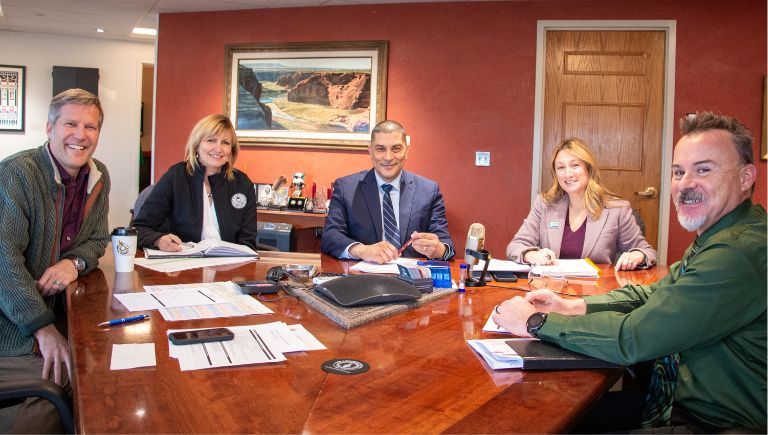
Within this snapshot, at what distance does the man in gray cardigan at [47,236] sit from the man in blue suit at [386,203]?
3.54ft

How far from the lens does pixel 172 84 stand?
568 cm

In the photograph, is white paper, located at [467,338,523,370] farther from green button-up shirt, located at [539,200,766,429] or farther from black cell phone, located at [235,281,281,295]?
black cell phone, located at [235,281,281,295]

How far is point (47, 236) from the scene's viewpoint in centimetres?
202

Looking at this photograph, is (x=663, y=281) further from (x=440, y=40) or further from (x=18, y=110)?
(x=18, y=110)

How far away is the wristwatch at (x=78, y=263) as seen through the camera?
2.03 metres

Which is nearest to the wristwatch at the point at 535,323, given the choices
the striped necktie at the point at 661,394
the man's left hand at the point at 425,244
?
the striped necktie at the point at 661,394

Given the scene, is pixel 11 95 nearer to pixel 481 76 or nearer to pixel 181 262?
pixel 481 76

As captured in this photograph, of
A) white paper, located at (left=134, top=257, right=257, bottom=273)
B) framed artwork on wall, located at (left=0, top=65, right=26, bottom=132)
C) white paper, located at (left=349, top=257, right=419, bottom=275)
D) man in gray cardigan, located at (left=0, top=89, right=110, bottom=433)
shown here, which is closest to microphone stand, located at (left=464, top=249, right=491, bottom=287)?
white paper, located at (left=349, top=257, right=419, bottom=275)

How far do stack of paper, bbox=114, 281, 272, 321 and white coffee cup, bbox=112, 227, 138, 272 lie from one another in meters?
0.27

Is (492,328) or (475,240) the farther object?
(475,240)

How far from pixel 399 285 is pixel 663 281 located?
0.73 metres

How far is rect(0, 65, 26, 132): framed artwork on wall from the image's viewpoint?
23.3ft

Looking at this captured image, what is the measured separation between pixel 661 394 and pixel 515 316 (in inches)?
13.8

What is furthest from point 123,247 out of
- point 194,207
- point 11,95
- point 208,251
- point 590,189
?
point 11,95
